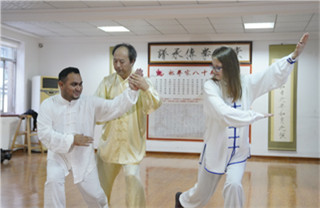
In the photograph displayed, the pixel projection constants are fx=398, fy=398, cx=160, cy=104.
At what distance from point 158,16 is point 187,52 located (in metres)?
2.22

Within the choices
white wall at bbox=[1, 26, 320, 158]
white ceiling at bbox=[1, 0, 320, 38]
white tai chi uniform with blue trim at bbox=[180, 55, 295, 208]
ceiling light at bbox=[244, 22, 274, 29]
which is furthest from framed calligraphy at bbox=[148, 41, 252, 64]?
white tai chi uniform with blue trim at bbox=[180, 55, 295, 208]

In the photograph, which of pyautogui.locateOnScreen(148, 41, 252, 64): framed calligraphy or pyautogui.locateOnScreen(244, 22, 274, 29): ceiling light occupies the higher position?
pyautogui.locateOnScreen(244, 22, 274, 29): ceiling light

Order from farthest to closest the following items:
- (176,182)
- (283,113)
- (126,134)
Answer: (283,113) → (176,182) → (126,134)

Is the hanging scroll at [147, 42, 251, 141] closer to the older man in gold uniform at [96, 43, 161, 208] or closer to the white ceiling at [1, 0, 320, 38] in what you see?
the white ceiling at [1, 0, 320, 38]

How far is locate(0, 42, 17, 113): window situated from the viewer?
6.96 m

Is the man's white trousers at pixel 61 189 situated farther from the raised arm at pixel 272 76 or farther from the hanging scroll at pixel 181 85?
the hanging scroll at pixel 181 85

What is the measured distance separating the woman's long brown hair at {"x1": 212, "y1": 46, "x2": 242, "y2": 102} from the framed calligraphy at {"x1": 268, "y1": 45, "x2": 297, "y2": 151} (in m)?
5.08

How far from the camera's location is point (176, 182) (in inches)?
195

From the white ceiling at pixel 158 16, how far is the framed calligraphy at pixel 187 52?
0.41 meters

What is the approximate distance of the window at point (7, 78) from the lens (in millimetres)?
6957

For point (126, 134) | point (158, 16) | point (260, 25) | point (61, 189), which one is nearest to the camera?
point (61, 189)

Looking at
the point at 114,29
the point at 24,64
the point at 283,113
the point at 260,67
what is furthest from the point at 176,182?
the point at 24,64

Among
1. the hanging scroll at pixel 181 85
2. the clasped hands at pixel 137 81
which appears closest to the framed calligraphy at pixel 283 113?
the hanging scroll at pixel 181 85

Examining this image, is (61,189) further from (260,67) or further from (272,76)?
(260,67)
